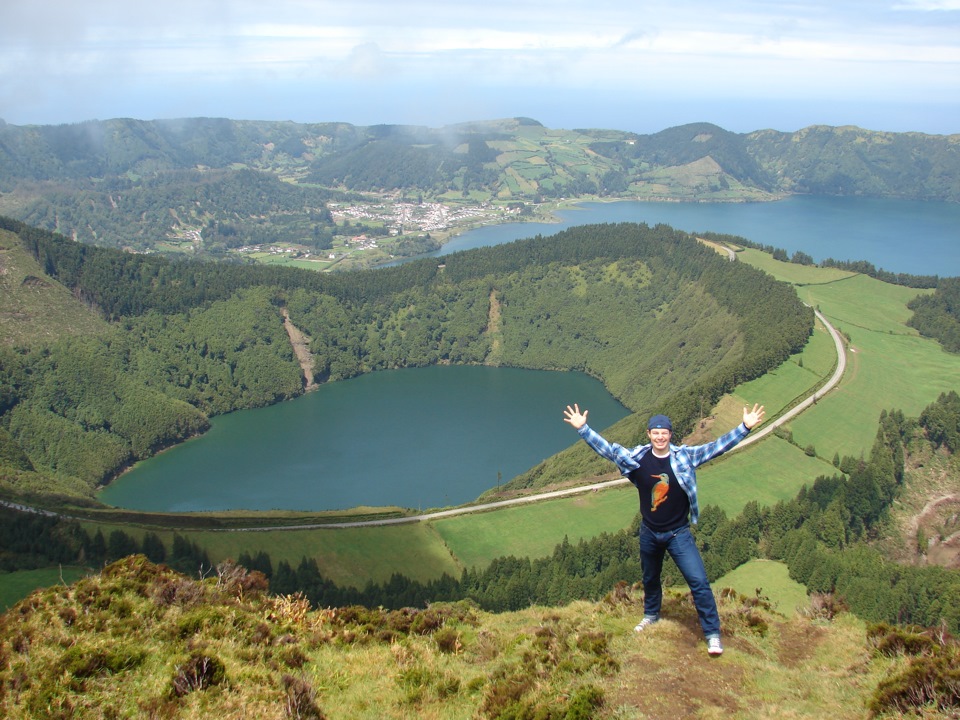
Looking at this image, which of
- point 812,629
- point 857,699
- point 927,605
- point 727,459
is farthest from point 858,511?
point 857,699

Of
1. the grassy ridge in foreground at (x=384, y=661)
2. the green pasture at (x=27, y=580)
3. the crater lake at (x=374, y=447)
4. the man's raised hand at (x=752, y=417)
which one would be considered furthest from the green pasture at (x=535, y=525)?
the man's raised hand at (x=752, y=417)

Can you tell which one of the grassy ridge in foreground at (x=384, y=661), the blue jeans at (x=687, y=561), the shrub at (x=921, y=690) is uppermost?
the blue jeans at (x=687, y=561)

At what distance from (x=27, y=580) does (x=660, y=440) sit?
5576 centimetres

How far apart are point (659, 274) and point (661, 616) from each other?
141633 millimetres

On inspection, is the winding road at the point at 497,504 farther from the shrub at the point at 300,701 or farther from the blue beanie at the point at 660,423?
the shrub at the point at 300,701

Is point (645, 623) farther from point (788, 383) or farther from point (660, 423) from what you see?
point (788, 383)

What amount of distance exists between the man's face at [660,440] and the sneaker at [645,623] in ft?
15.7

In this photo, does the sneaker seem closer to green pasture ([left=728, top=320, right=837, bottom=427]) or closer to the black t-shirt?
the black t-shirt

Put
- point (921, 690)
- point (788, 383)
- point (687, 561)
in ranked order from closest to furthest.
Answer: point (921, 690), point (687, 561), point (788, 383)

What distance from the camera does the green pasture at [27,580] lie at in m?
51.7

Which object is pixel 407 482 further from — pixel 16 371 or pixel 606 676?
pixel 606 676

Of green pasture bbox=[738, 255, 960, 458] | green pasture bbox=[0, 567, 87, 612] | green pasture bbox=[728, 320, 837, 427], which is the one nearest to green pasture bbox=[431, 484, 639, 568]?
green pasture bbox=[728, 320, 837, 427]

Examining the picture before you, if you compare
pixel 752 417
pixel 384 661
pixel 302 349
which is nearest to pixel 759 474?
pixel 384 661

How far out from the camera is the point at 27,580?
54656 mm
